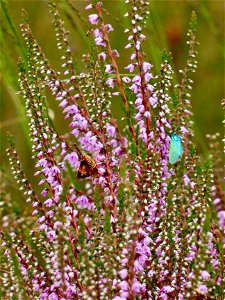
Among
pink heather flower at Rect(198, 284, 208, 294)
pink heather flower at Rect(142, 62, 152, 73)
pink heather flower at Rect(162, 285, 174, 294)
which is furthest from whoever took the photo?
pink heather flower at Rect(142, 62, 152, 73)

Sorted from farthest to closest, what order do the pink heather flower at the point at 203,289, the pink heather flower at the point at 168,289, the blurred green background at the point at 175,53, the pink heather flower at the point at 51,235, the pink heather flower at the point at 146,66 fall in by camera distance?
the blurred green background at the point at 175,53 → the pink heather flower at the point at 146,66 → the pink heather flower at the point at 51,235 → the pink heather flower at the point at 168,289 → the pink heather flower at the point at 203,289

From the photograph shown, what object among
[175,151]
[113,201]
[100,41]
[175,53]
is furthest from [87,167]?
[175,53]

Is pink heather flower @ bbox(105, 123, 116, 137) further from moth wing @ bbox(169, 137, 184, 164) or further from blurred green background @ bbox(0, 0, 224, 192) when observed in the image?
blurred green background @ bbox(0, 0, 224, 192)

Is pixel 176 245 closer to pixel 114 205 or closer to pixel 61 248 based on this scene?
pixel 114 205

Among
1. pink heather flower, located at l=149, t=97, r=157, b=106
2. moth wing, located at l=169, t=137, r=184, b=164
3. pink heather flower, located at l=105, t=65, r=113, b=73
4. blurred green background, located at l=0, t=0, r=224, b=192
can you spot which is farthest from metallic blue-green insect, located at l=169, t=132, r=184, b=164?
blurred green background, located at l=0, t=0, r=224, b=192

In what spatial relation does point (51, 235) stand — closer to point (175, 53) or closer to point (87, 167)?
point (87, 167)

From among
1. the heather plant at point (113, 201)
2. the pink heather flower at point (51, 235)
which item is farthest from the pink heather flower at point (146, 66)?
the pink heather flower at point (51, 235)

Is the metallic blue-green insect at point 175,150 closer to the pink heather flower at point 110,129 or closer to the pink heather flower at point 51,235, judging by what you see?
the pink heather flower at point 110,129
